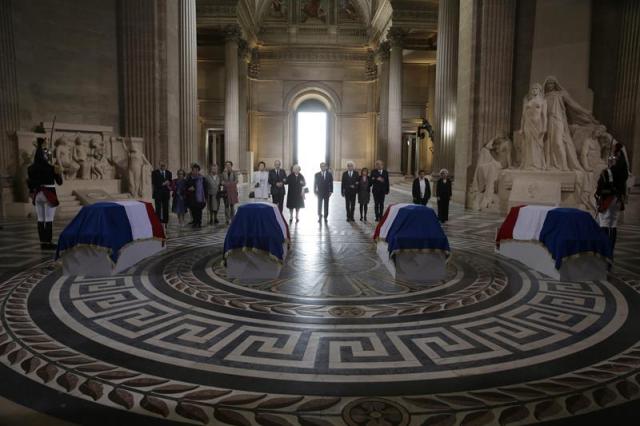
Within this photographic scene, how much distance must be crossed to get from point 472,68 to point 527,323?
41.4ft

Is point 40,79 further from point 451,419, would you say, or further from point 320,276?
point 451,419

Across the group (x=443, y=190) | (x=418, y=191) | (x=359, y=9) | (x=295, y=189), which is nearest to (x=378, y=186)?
(x=418, y=191)

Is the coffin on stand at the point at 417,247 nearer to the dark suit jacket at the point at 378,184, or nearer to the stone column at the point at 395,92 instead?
the dark suit jacket at the point at 378,184

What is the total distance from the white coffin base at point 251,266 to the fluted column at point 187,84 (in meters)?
10.4

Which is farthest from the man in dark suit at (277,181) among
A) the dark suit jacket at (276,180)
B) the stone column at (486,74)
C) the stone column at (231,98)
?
the stone column at (231,98)

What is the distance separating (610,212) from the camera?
6.87 metres

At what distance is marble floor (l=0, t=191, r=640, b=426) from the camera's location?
8.80ft

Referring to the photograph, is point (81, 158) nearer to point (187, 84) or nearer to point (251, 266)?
point (187, 84)

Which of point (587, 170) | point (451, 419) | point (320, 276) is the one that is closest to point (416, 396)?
point (451, 419)

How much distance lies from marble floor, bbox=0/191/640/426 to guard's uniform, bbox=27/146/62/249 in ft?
4.24

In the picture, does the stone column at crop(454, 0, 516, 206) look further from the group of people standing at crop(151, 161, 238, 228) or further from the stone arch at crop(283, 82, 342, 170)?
the stone arch at crop(283, 82, 342, 170)

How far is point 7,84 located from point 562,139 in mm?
15192

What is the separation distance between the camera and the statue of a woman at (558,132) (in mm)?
11656

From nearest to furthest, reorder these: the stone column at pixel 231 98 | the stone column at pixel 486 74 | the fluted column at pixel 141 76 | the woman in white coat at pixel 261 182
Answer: the woman in white coat at pixel 261 182
the fluted column at pixel 141 76
the stone column at pixel 486 74
the stone column at pixel 231 98
